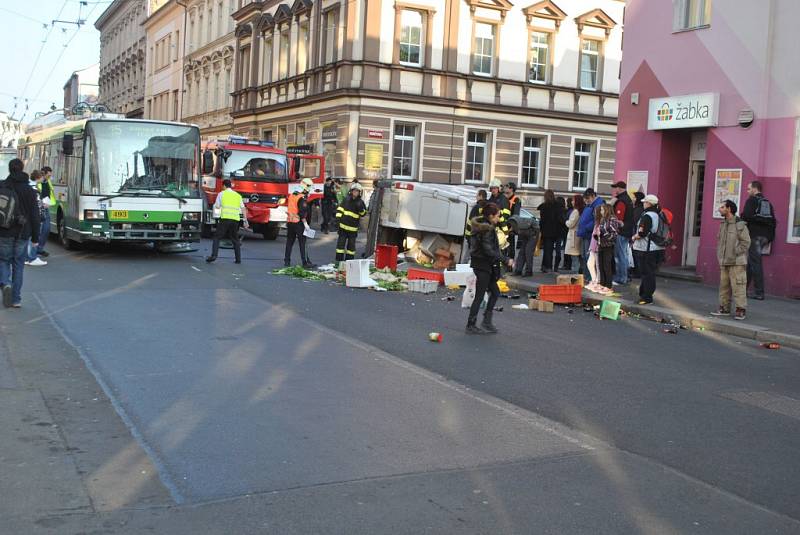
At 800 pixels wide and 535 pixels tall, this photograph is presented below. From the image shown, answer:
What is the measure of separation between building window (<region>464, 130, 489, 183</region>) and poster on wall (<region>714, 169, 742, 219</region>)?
19479 mm

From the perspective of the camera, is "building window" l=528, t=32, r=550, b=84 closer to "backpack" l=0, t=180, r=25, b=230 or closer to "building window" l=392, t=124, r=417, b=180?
"building window" l=392, t=124, r=417, b=180

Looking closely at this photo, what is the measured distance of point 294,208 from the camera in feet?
62.6

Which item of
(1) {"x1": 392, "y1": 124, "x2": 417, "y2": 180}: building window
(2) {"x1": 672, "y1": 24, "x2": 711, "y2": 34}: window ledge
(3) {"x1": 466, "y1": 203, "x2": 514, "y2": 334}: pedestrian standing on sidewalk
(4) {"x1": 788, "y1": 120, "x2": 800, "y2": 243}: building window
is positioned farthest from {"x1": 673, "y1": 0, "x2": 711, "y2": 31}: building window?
(1) {"x1": 392, "y1": 124, "x2": 417, "y2": 180}: building window

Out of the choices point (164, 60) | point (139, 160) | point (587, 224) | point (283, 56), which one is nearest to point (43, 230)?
point (139, 160)

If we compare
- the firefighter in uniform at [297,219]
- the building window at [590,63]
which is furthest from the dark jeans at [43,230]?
the building window at [590,63]

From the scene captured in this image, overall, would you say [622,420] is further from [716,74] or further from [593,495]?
[716,74]

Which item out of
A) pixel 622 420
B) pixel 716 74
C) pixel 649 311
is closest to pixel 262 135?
pixel 716 74

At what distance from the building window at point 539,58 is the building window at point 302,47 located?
9290 millimetres

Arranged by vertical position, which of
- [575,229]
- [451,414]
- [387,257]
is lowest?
[451,414]

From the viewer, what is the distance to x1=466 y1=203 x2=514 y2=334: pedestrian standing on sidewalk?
1139cm

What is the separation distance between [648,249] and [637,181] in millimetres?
5454

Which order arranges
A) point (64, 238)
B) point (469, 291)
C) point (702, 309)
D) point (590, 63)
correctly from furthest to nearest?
point (590, 63)
point (64, 238)
point (702, 309)
point (469, 291)

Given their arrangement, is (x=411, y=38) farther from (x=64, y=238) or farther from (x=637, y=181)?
(x=64, y=238)

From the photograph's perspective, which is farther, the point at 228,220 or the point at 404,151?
the point at 404,151
